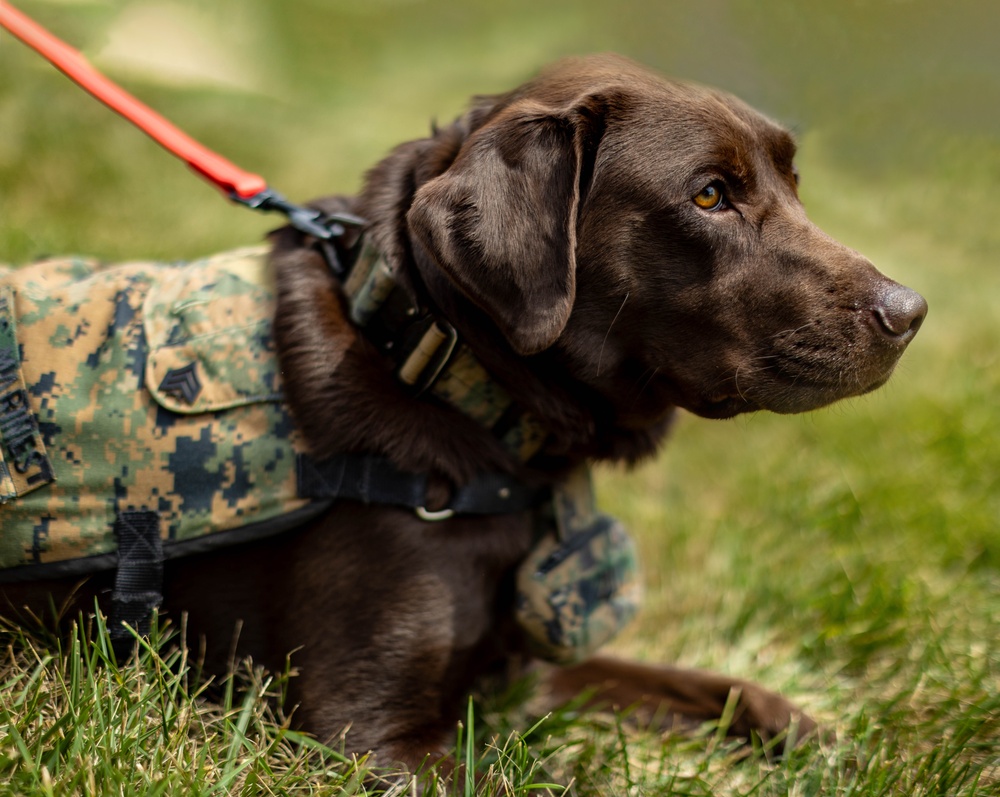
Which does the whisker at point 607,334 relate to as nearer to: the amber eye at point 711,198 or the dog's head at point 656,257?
the dog's head at point 656,257

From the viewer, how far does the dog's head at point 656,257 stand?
1806 mm

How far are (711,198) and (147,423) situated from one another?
4.04ft

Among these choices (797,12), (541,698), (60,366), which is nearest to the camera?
(60,366)

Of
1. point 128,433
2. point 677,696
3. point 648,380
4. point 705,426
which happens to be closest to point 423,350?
point 648,380

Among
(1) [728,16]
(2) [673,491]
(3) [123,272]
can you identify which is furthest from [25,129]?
(1) [728,16]

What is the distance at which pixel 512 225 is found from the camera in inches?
70.9

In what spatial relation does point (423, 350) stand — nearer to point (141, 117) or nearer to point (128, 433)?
point (128, 433)

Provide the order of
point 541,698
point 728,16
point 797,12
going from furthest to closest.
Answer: point 728,16 → point 797,12 → point 541,698

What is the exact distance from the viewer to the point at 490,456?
200 cm

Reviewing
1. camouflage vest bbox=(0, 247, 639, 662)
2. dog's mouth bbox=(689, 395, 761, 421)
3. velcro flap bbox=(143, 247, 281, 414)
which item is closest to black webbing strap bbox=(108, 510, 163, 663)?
camouflage vest bbox=(0, 247, 639, 662)

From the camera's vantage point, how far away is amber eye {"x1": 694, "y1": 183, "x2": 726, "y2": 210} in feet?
6.26

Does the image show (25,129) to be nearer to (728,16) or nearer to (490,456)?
(490,456)

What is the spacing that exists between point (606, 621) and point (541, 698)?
0.47m

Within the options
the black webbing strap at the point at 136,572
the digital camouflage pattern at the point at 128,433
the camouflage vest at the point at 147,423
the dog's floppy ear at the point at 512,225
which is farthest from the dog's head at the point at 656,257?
the black webbing strap at the point at 136,572
